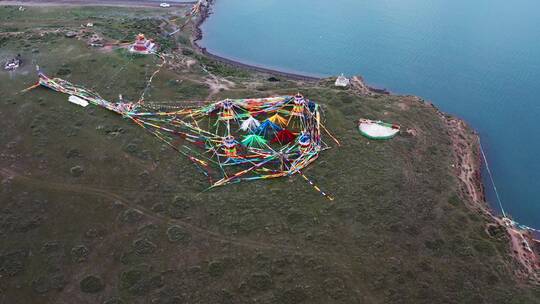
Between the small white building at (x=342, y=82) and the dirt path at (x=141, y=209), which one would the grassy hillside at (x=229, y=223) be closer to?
the dirt path at (x=141, y=209)

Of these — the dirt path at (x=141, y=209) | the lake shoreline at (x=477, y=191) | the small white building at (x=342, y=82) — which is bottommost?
the dirt path at (x=141, y=209)

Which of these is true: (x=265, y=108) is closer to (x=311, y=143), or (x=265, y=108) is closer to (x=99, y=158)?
(x=311, y=143)

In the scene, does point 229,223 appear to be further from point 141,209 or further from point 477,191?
point 477,191

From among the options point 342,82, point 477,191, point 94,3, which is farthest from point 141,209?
point 94,3

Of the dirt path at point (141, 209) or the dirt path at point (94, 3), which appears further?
the dirt path at point (94, 3)

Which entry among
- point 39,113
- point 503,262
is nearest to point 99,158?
point 39,113

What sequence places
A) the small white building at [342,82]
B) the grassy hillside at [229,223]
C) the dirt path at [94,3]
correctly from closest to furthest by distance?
the grassy hillside at [229,223] → the small white building at [342,82] → the dirt path at [94,3]

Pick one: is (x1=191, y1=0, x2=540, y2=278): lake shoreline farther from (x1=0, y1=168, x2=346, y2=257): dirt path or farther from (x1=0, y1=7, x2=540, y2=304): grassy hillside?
(x1=0, y1=168, x2=346, y2=257): dirt path

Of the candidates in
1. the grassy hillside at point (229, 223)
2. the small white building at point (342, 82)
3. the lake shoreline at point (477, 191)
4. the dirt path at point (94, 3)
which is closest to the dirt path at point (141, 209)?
the grassy hillside at point (229, 223)

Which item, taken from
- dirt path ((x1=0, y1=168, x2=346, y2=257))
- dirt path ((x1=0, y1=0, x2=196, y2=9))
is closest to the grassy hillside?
dirt path ((x1=0, y1=168, x2=346, y2=257))
